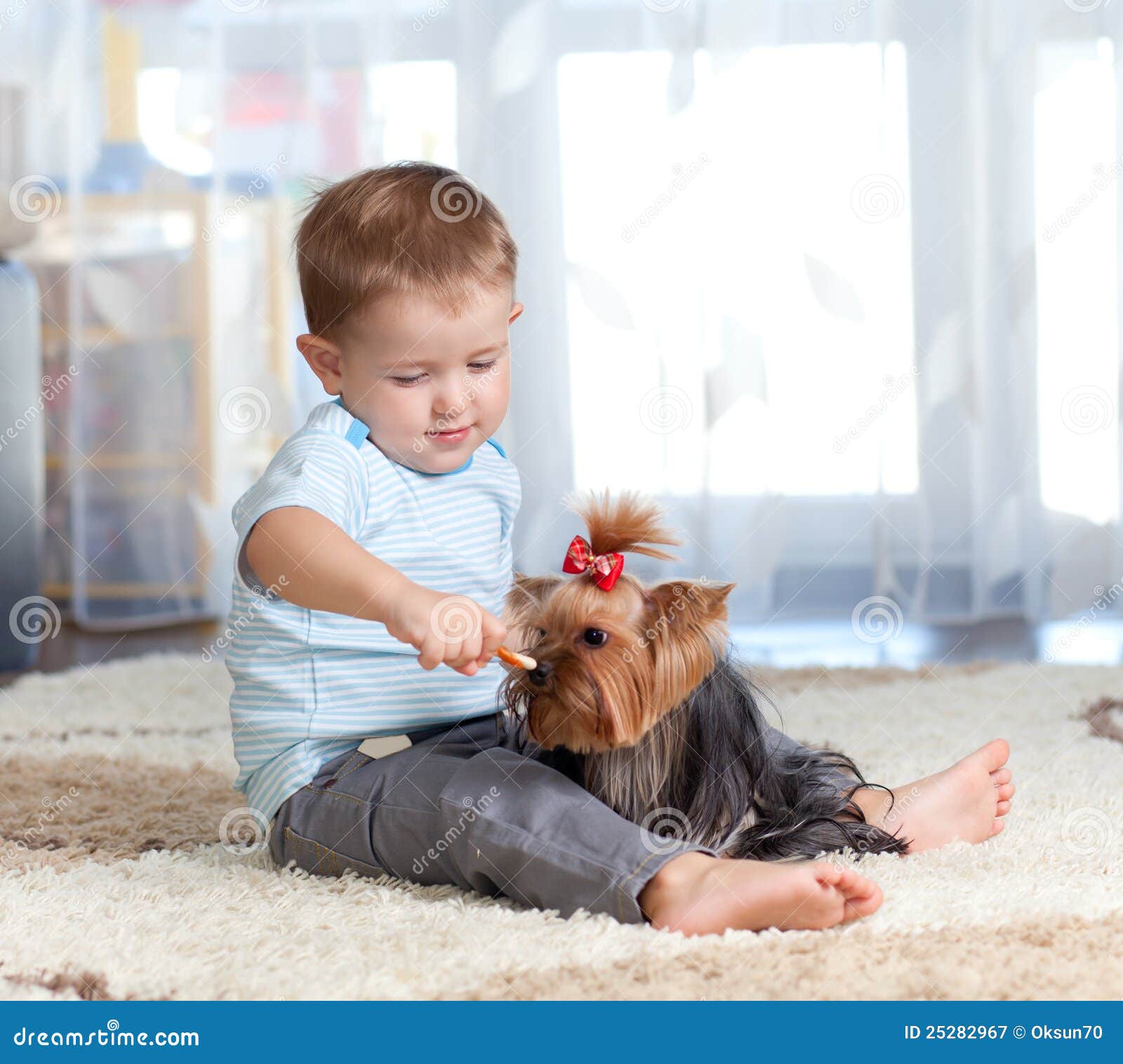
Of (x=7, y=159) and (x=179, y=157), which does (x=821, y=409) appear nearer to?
(x=179, y=157)

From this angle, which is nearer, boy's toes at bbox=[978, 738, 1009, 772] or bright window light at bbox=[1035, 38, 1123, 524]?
boy's toes at bbox=[978, 738, 1009, 772]

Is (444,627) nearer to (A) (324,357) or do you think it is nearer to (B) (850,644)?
(A) (324,357)

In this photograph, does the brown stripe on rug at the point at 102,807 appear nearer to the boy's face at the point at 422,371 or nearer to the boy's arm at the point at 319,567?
the boy's arm at the point at 319,567

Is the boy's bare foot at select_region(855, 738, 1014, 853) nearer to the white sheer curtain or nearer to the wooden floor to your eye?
the wooden floor

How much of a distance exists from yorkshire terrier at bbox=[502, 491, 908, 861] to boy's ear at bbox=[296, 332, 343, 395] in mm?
253

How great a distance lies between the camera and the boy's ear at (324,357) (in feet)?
3.72

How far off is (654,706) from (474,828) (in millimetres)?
177

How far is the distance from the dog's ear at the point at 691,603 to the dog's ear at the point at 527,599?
91 mm

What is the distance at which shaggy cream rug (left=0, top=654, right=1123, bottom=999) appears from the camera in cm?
81

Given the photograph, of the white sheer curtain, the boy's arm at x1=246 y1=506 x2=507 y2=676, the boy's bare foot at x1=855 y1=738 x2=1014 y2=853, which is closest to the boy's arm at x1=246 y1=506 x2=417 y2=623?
the boy's arm at x1=246 y1=506 x2=507 y2=676

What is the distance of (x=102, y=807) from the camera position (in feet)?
4.26

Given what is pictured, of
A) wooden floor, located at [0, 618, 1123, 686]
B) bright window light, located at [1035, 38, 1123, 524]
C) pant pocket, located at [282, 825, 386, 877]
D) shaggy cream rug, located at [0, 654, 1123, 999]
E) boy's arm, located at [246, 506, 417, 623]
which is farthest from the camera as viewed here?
bright window light, located at [1035, 38, 1123, 524]

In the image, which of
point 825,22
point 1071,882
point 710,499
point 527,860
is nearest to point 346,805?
point 527,860

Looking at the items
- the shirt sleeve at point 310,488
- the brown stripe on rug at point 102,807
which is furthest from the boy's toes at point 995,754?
the brown stripe on rug at point 102,807
